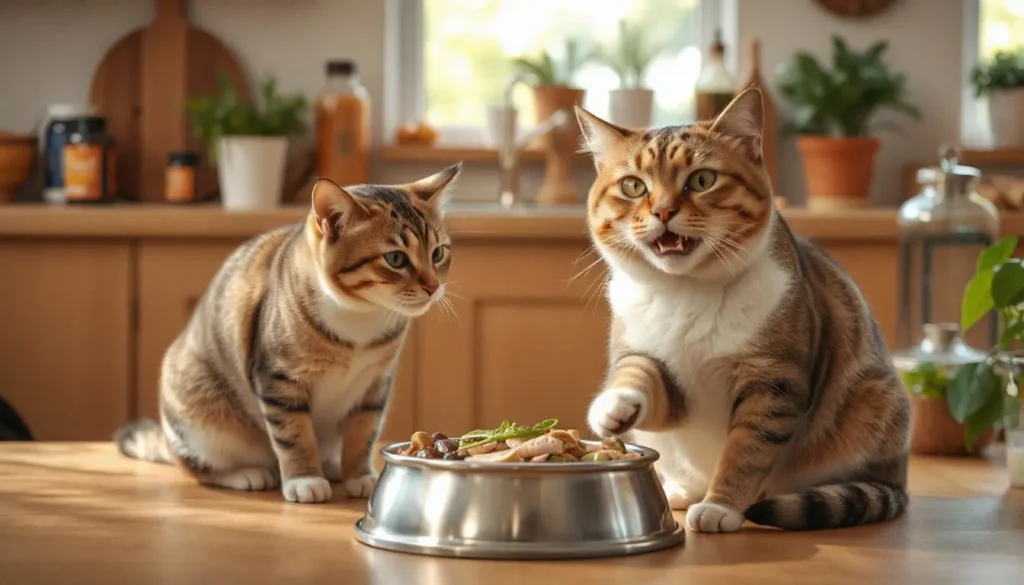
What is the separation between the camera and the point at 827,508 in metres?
1.49

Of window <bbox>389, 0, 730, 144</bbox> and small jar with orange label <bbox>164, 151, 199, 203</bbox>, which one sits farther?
window <bbox>389, 0, 730, 144</bbox>

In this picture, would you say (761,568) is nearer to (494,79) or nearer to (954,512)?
(954,512)

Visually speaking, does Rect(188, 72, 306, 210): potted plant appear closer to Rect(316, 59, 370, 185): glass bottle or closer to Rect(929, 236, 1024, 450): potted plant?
Rect(316, 59, 370, 185): glass bottle

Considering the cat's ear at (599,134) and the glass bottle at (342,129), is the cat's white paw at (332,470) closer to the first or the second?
the cat's ear at (599,134)

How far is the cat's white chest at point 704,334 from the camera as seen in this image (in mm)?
1545

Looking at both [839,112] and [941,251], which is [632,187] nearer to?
[941,251]

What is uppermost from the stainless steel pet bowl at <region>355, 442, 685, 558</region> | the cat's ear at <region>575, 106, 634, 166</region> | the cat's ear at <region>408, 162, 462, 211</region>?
the cat's ear at <region>575, 106, 634, 166</region>

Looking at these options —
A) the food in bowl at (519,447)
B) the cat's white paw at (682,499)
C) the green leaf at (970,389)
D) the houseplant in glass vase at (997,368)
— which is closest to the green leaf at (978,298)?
the houseplant in glass vase at (997,368)

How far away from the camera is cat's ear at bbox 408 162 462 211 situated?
69.0 inches

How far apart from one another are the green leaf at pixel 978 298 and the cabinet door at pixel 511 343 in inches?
57.7

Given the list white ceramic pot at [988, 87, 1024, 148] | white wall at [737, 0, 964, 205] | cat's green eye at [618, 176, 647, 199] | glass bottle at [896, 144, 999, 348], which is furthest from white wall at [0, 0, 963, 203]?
cat's green eye at [618, 176, 647, 199]

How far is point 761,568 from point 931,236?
2225mm

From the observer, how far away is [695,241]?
4.99ft

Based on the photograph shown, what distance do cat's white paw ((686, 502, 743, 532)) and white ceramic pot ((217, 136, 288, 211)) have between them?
7.61 feet
